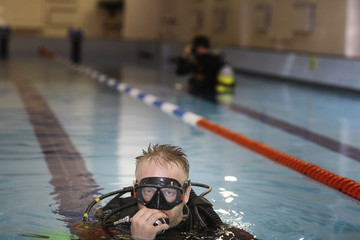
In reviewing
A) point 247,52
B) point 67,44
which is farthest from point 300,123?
point 67,44

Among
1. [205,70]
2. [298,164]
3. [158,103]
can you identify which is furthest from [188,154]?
[205,70]

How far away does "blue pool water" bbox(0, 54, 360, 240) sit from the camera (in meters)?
3.54

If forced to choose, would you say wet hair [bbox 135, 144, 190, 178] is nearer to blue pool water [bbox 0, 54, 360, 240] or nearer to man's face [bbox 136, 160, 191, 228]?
man's face [bbox 136, 160, 191, 228]

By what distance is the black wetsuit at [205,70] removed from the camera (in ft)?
37.0

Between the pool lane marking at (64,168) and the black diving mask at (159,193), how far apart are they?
68 cm

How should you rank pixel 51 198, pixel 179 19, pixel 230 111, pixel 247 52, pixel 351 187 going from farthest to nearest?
pixel 179 19, pixel 247 52, pixel 230 111, pixel 351 187, pixel 51 198

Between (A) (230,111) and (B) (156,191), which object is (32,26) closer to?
(A) (230,111)

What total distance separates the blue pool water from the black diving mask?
62 centimetres

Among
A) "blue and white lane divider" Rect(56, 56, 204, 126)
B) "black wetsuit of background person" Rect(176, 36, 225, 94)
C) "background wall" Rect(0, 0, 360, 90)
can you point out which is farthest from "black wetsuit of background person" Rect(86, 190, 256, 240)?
"background wall" Rect(0, 0, 360, 90)

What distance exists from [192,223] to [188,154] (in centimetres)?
237

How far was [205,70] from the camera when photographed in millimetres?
11438

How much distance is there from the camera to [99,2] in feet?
84.7

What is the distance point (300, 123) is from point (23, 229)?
→ 15.6 feet

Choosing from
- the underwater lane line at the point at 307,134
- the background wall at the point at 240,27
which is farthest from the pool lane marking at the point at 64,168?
the background wall at the point at 240,27
